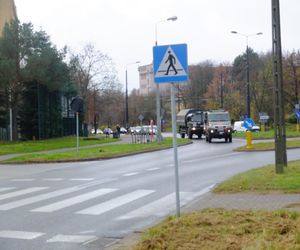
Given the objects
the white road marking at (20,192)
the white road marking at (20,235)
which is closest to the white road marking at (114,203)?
the white road marking at (20,235)

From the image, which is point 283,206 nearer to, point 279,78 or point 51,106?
point 279,78

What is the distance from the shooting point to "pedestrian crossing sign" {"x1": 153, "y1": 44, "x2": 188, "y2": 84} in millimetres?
8891

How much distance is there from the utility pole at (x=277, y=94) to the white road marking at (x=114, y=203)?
3.73m

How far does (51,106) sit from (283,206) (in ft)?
156

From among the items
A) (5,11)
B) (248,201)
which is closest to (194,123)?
(5,11)

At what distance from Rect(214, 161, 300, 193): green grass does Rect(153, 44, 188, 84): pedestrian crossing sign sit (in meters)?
4.55

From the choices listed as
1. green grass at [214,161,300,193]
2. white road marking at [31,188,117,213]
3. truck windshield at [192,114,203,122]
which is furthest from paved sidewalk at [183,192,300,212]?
truck windshield at [192,114,203,122]

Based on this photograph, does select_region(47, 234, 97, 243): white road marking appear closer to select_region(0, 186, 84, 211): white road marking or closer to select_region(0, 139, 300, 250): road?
select_region(0, 139, 300, 250): road

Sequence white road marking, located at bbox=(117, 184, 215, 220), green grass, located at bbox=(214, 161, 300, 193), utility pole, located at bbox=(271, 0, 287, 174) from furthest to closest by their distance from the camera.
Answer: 1. utility pole, located at bbox=(271, 0, 287, 174)
2. green grass, located at bbox=(214, 161, 300, 193)
3. white road marking, located at bbox=(117, 184, 215, 220)

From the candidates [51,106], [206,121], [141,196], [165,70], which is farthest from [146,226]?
[51,106]

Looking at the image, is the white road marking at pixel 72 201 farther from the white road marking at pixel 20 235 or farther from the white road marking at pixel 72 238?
the white road marking at pixel 72 238

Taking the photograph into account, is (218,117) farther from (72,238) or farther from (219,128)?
(72,238)

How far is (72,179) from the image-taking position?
17.5 metres

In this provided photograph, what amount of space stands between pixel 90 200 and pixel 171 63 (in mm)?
4769
